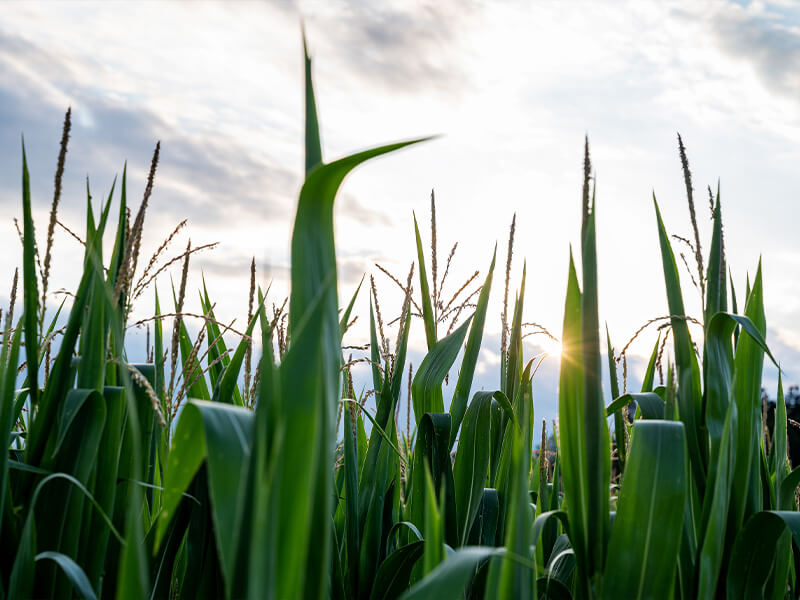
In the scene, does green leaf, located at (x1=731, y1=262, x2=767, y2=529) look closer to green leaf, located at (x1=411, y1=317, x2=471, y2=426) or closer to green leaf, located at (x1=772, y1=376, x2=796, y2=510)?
green leaf, located at (x1=772, y1=376, x2=796, y2=510)

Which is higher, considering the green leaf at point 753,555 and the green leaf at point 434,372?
the green leaf at point 434,372

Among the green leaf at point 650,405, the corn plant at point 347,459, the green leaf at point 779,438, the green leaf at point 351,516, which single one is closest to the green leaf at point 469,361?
the corn plant at point 347,459

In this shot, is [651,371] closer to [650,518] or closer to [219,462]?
[650,518]

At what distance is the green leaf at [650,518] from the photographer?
1.09 metres

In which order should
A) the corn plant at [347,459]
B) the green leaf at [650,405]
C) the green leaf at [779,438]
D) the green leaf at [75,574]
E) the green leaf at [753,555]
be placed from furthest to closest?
the green leaf at [779,438]
the green leaf at [650,405]
the green leaf at [753,555]
the green leaf at [75,574]
the corn plant at [347,459]

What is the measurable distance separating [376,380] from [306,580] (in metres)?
1.28

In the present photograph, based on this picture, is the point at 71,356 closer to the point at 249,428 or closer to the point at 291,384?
the point at 249,428

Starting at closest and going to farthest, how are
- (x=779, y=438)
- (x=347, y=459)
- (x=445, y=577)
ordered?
(x=445, y=577) → (x=347, y=459) → (x=779, y=438)

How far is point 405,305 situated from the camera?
5.95 feet

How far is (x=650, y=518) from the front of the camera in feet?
3.64

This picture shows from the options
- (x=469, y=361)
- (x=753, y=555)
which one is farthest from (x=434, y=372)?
(x=753, y=555)

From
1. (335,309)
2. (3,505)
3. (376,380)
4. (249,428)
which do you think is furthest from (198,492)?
(376,380)

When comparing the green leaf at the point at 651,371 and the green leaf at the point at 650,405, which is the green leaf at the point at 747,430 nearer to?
the green leaf at the point at 650,405

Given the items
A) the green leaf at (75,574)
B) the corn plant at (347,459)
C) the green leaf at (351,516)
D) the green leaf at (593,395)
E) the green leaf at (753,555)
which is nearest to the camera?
the corn plant at (347,459)
